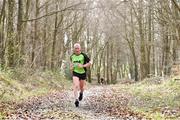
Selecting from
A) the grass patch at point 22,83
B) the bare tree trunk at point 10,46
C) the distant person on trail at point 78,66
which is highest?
the bare tree trunk at point 10,46

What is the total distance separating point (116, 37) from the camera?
57.1m

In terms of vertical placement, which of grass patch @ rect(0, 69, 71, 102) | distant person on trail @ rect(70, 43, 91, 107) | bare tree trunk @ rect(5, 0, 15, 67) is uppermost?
bare tree trunk @ rect(5, 0, 15, 67)

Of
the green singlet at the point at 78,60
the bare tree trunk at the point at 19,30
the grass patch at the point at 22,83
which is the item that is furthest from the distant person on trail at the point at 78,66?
the bare tree trunk at the point at 19,30

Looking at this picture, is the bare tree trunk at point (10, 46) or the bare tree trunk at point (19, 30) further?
the bare tree trunk at point (19, 30)

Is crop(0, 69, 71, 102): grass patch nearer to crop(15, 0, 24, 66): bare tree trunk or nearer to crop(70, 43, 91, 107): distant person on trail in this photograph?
crop(15, 0, 24, 66): bare tree trunk

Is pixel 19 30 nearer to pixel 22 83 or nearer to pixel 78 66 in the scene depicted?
pixel 22 83

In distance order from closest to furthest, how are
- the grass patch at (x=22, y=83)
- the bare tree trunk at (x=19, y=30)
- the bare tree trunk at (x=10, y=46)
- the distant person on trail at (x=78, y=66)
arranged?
the distant person on trail at (x=78, y=66)
the grass patch at (x=22, y=83)
the bare tree trunk at (x=10, y=46)
the bare tree trunk at (x=19, y=30)

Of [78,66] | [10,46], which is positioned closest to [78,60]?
[78,66]

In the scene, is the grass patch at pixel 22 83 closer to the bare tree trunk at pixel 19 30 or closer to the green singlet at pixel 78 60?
the bare tree trunk at pixel 19 30

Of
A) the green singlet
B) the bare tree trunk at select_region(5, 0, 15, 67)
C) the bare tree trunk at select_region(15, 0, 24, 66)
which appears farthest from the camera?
the bare tree trunk at select_region(15, 0, 24, 66)

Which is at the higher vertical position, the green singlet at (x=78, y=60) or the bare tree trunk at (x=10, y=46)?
the bare tree trunk at (x=10, y=46)

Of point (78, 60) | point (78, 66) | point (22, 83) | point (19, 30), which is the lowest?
point (22, 83)

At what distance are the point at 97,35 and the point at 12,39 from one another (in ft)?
123

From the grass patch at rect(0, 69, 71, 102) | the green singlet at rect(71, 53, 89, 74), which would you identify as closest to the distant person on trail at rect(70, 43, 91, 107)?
the green singlet at rect(71, 53, 89, 74)
